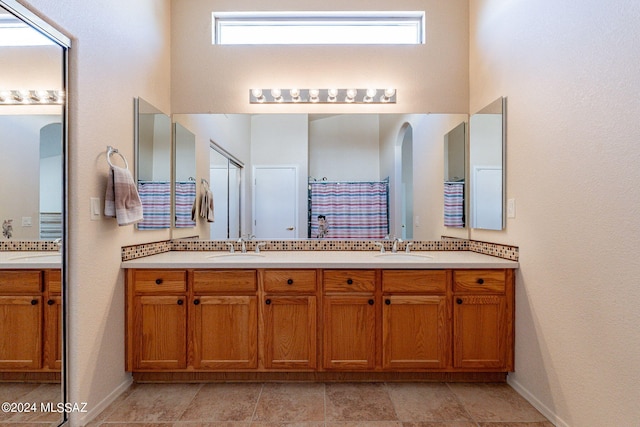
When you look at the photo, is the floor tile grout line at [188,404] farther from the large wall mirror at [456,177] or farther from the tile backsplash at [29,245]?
the large wall mirror at [456,177]

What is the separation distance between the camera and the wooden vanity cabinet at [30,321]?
4.66 feet

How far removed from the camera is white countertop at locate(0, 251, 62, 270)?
55.2 inches

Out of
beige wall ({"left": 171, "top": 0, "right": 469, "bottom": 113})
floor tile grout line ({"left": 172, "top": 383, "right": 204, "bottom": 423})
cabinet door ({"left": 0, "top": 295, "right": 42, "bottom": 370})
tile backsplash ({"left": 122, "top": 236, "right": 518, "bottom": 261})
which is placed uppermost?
beige wall ({"left": 171, "top": 0, "right": 469, "bottom": 113})

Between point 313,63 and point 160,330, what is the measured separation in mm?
2231

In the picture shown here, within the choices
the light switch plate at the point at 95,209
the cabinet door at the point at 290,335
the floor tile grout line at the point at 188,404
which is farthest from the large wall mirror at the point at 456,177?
the light switch plate at the point at 95,209

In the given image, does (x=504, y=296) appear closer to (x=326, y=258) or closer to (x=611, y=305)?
(x=611, y=305)

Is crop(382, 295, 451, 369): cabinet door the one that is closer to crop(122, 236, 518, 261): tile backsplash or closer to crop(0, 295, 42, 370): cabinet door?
crop(122, 236, 518, 261): tile backsplash

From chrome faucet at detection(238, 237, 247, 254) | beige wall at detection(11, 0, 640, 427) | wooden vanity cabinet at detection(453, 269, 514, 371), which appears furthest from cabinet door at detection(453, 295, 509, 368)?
chrome faucet at detection(238, 237, 247, 254)

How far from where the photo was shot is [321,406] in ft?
6.28

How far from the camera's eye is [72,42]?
1675 millimetres

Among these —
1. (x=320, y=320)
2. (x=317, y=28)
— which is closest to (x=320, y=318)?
(x=320, y=320)

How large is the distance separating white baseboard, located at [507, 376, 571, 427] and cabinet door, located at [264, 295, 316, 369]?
1.27 m

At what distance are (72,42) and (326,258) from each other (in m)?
1.83

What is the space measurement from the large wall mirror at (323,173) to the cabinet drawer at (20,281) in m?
1.22
